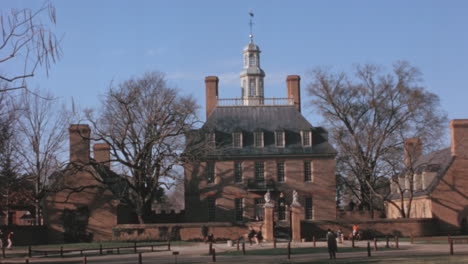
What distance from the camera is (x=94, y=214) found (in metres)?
47.6

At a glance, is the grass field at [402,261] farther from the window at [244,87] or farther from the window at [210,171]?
the window at [244,87]

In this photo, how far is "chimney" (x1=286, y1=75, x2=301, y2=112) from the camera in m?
58.6

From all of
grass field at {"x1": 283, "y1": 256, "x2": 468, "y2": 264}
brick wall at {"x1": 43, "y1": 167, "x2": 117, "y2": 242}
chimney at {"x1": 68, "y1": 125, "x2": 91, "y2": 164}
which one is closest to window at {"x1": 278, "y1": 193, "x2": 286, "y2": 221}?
brick wall at {"x1": 43, "y1": 167, "x2": 117, "y2": 242}

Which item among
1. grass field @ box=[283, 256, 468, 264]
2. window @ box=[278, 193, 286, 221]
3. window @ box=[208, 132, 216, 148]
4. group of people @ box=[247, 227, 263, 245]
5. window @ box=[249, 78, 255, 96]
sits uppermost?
window @ box=[249, 78, 255, 96]

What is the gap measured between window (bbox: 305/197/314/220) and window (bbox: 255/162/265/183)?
13.1 ft

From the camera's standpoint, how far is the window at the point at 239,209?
53.6 metres

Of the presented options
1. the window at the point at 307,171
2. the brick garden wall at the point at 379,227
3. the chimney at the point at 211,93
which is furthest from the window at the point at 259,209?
the chimney at the point at 211,93

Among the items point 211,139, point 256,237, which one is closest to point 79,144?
point 211,139

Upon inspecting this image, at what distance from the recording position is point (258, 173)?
54312mm

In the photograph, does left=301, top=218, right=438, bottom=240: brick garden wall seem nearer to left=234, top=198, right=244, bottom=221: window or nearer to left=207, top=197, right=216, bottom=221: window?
left=234, top=198, right=244, bottom=221: window

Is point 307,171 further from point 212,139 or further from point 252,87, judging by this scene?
point 252,87

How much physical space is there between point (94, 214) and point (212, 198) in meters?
10.3

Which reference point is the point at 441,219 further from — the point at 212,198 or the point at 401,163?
the point at 212,198

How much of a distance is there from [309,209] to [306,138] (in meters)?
5.90
